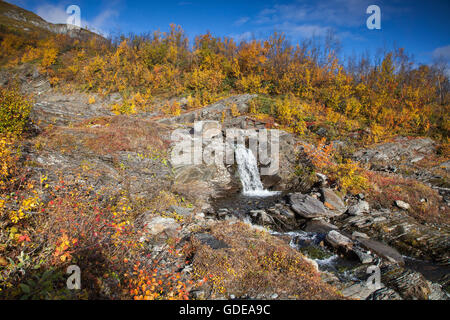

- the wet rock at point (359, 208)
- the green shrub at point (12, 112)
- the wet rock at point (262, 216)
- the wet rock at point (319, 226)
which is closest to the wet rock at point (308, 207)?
the wet rock at point (319, 226)

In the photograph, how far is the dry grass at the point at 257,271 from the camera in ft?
14.2

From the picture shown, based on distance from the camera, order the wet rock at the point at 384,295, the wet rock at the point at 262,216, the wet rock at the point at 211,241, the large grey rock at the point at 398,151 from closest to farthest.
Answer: the wet rock at the point at 384,295
the wet rock at the point at 211,241
the wet rock at the point at 262,216
the large grey rock at the point at 398,151

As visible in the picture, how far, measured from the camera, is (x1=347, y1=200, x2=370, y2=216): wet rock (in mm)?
9598

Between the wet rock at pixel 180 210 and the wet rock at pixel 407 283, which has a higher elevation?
the wet rock at pixel 180 210

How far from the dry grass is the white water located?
21.0 feet

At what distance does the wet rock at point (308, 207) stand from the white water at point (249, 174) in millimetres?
2206

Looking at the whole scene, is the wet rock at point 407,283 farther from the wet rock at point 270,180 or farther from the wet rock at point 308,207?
the wet rock at point 270,180

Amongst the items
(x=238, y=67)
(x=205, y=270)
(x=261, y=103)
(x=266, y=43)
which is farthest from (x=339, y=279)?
(x=266, y=43)

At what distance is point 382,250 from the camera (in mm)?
7008

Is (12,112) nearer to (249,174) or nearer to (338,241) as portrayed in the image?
(249,174)

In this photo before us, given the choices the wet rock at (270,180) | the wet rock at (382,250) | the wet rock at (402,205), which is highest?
the wet rock at (270,180)

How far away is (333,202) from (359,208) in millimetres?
1095

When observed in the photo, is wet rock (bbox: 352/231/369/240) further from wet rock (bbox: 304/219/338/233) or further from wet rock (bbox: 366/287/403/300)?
wet rock (bbox: 366/287/403/300)

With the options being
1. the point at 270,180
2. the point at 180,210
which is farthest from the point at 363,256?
the point at 270,180
